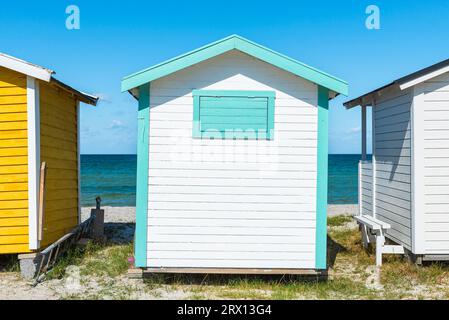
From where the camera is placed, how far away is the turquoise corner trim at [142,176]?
787cm

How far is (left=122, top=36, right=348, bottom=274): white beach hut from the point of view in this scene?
7.93 meters

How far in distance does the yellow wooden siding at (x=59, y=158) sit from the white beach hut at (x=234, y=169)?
2.32m

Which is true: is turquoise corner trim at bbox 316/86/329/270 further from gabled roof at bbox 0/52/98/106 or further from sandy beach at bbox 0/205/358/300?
gabled roof at bbox 0/52/98/106

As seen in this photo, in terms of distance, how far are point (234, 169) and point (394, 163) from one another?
3871 millimetres

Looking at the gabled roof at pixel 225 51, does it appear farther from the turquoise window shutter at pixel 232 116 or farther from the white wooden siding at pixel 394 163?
the white wooden siding at pixel 394 163

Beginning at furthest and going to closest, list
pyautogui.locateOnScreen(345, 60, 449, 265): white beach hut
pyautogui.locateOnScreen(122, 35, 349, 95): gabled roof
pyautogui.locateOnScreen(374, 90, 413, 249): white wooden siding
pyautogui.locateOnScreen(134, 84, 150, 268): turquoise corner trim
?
1. pyautogui.locateOnScreen(374, 90, 413, 249): white wooden siding
2. pyautogui.locateOnScreen(345, 60, 449, 265): white beach hut
3. pyautogui.locateOnScreen(134, 84, 150, 268): turquoise corner trim
4. pyautogui.locateOnScreen(122, 35, 349, 95): gabled roof

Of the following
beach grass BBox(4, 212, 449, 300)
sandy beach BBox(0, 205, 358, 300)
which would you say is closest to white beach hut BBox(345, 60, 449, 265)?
beach grass BBox(4, 212, 449, 300)

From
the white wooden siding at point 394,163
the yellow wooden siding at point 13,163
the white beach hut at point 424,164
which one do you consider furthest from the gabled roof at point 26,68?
the white wooden siding at point 394,163

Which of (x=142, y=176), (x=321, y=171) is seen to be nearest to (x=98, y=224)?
(x=142, y=176)

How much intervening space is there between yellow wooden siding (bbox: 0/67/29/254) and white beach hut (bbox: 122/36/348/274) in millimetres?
2146

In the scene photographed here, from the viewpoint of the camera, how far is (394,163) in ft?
32.8

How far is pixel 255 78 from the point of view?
7.96 m

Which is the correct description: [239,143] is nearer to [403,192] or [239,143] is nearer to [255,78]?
[255,78]

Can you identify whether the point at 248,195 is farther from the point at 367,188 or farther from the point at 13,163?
the point at 367,188
